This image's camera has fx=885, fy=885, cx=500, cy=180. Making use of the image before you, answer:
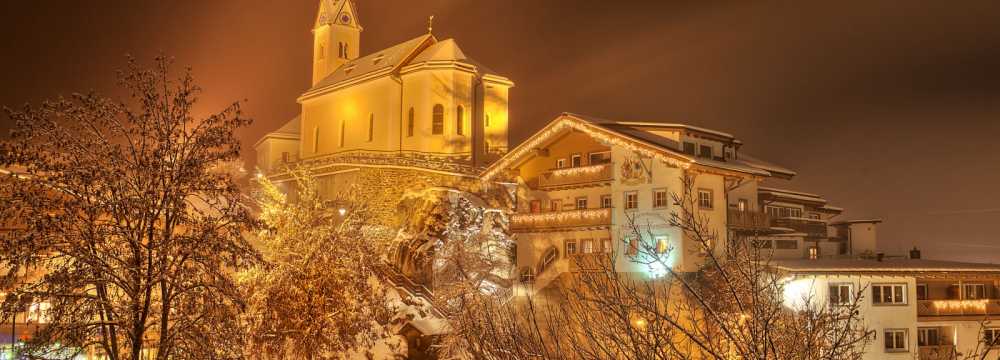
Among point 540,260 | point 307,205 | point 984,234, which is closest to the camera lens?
point 307,205

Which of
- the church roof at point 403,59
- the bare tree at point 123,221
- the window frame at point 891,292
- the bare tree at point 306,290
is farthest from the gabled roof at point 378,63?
the bare tree at point 123,221

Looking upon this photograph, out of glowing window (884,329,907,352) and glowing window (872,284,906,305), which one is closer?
glowing window (884,329,907,352)

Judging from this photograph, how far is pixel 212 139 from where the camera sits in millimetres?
17438

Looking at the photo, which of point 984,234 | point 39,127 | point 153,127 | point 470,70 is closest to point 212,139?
point 153,127

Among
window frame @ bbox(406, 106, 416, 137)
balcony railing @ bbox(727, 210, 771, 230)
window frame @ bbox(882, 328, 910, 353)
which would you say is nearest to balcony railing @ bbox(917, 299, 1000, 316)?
window frame @ bbox(882, 328, 910, 353)

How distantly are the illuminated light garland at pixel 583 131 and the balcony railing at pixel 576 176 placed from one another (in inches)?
52.7

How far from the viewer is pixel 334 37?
80812 mm

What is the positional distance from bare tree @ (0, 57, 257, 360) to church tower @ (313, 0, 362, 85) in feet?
209

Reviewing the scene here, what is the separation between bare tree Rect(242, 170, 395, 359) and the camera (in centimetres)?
2861

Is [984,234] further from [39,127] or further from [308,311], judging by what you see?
[39,127]

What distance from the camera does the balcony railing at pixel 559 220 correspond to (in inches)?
1615

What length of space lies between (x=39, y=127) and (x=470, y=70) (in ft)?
138

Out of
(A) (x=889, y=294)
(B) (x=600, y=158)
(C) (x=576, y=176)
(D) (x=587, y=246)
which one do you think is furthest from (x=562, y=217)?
(A) (x=889, y=294)

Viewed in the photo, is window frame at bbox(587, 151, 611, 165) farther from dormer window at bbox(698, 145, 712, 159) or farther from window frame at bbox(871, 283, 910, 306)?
window frame at bbox(871, 283, 910, 306)
